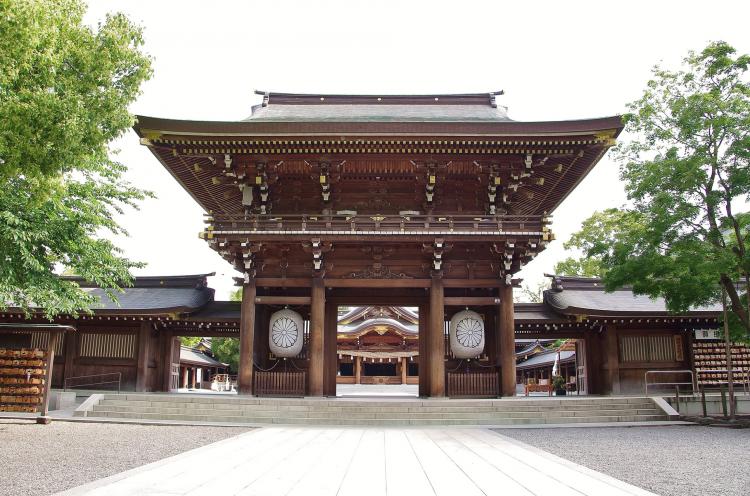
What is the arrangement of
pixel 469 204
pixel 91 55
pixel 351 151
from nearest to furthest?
pixel 91 55 → pixel 351 151 → pixel 469 204

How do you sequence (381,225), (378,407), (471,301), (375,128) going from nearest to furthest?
(378,407), (375,128), (381,225), (471,301)

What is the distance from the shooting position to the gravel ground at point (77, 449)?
640cm

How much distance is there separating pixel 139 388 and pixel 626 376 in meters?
17.7

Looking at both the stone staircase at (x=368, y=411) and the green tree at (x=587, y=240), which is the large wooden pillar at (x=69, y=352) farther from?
the green tree at (x=587, y=240)

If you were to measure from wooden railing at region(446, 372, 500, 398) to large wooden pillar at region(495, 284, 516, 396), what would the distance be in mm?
296

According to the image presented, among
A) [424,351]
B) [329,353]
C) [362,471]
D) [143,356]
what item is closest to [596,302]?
[424,351]

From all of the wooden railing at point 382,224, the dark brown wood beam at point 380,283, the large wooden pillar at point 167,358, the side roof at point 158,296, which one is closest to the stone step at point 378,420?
the dark brown wood beam at point 380,283

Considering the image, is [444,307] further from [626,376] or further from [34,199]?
[34,199]

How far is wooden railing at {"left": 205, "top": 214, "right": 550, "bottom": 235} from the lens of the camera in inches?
632

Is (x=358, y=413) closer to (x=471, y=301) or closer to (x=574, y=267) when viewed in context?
(x=471, y=301)

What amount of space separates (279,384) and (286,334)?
5.10 feet

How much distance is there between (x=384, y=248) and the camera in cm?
1714

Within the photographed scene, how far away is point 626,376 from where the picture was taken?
19297 millimetres

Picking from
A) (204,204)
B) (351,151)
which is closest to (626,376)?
(351,151)
